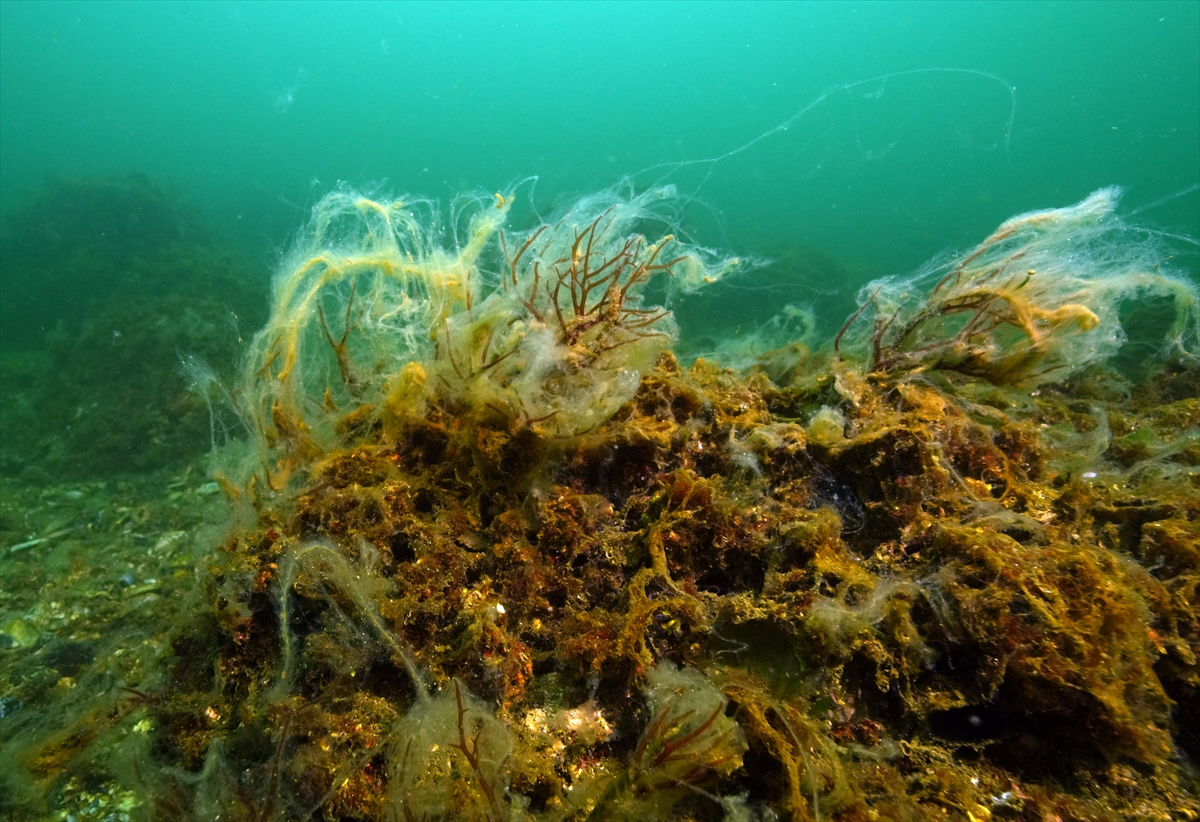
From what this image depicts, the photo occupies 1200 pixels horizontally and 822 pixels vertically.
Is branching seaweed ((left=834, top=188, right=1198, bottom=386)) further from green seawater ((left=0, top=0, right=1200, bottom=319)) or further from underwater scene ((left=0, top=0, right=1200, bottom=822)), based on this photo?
green seawater ((left=0, top=0, right=1200, bottom=319))

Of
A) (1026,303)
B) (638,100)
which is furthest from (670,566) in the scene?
(638,100)

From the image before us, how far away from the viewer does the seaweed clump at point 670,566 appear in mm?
1756

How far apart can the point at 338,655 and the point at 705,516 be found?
1.69 meters

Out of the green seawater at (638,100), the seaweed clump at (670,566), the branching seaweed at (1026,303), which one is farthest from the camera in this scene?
the green seawater at (638,100)

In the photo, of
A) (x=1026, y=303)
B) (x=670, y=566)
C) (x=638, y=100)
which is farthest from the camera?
(x=638, y=100)

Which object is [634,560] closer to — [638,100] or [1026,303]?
[1026,303]

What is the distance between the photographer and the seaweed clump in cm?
176

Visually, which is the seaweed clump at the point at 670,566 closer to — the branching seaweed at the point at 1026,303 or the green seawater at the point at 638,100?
the branching seaweed at the point at 1026,303

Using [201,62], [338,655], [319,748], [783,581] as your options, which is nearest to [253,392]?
[338,655]

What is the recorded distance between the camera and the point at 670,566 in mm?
2350

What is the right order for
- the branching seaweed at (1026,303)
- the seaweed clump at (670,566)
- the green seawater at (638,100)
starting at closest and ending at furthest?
the seaweed clump at (670,566), the branching seaweed at (1026,303), the green seawater at (638,100)

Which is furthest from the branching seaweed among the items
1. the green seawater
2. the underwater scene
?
the green seawater

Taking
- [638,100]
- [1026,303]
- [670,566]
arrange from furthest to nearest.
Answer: [638,100] < [1026,303] < [670,566]

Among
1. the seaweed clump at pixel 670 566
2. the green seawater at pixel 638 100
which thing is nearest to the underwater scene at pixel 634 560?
the seaweed clump at pixel 670 566
